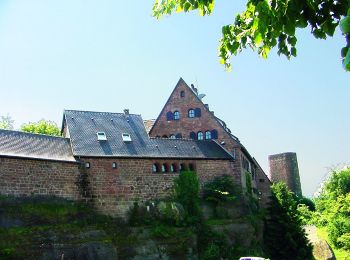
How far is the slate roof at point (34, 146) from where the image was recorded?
3039 cm

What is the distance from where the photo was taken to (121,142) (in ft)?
121

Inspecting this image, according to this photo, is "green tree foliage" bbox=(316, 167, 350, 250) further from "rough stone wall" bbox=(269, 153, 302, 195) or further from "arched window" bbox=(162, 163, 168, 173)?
"arched window" bbox=(162, 163, 168, 173)

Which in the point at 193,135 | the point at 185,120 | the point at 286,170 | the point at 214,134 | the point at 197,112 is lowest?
the point at 286,170

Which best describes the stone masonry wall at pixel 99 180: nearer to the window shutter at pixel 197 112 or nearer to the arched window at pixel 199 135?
the arched window at pixel 199 135

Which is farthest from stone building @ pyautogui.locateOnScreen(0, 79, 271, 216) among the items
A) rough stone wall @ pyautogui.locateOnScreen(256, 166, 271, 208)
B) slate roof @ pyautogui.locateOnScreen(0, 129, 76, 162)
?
rough stone wall @ pyautogui.locateOnScreen(256, 166, 271, 208)

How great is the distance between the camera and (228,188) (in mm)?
38344

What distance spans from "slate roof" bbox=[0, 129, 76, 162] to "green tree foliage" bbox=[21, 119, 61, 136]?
3158cm

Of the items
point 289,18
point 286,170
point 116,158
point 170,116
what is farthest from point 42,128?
point 289,18

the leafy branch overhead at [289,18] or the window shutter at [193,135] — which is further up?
the window shutter at [193,135]

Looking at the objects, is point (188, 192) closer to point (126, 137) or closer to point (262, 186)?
point (126, 137)

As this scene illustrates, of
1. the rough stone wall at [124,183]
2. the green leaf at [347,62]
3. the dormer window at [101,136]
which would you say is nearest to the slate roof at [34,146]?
the rough stone wall at [124,183]

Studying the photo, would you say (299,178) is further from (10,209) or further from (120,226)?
(10,209)

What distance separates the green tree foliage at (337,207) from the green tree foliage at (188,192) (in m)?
17.8

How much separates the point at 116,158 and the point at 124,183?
1935 millimetres
